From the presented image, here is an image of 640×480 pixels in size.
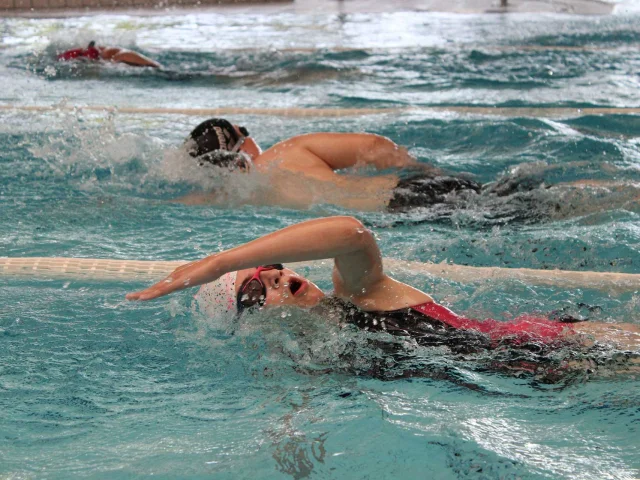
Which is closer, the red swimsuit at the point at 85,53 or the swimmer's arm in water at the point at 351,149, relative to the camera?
the swimmer's arm in water at the point at 351,149

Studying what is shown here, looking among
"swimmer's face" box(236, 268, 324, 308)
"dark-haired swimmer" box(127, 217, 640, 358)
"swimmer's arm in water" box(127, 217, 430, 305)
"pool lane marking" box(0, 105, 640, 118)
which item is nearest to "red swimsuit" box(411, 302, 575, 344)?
"dark-haired swimmer" box(127, 217, 640, 358)

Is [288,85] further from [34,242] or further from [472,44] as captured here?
[34,242]

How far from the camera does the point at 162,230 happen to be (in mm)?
3822

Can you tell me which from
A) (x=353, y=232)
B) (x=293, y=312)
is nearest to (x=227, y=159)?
(x=293, y=312)

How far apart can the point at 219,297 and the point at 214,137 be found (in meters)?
1.61

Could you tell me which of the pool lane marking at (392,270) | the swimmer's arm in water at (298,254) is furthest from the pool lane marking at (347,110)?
Result: the swimmer's arm in water at (298,254)

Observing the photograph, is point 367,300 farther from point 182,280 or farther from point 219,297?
point 182,280

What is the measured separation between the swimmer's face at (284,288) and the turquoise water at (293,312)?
5cm

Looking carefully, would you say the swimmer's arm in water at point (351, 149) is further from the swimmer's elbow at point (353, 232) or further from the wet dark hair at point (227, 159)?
the swimmer's elbow at point (353, 232)

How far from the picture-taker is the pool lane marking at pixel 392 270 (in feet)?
9.98

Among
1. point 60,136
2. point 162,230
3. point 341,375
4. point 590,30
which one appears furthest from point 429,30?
point 341,375

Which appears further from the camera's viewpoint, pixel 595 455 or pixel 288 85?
pixel 288 85

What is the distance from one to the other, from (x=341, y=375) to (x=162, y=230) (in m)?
1.75

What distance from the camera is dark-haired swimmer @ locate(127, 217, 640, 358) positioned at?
218cm
